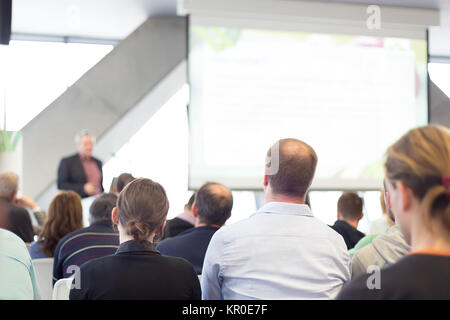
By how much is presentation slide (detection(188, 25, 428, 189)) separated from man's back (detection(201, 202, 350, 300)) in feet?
14.6

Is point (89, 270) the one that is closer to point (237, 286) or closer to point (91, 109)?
point (237, 286)

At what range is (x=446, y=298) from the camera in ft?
2.76

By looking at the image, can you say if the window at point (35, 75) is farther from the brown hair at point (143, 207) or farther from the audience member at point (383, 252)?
the audience member at point (383, 252)

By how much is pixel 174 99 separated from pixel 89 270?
5.84 metres

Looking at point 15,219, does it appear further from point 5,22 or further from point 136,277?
point 136,277

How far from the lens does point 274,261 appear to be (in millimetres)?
1543

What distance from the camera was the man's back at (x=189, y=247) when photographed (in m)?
2.31

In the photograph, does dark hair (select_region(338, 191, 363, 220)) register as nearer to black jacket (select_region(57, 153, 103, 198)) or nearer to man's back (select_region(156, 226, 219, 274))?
man's back (select_region(156, 226, 219, 274))

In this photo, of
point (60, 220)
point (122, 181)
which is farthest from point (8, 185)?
point (122, 181)

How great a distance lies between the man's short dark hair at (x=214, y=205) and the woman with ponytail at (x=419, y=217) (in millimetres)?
1612

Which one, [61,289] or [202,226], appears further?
[202,226]

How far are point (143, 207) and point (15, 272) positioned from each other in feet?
1.32

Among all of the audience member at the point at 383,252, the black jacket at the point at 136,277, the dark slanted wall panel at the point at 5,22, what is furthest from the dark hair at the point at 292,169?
the dark slanted wall panel at the point at 5,22
